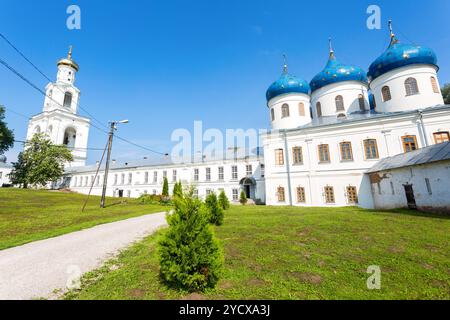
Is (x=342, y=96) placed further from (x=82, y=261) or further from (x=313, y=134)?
(x=82, y=261)

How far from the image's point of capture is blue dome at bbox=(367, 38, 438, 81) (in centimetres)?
2089

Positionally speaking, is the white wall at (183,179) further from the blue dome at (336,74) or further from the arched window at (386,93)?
the arched window at (386,93)

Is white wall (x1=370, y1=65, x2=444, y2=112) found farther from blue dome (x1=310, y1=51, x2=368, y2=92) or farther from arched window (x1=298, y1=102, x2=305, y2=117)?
arched window (x1=298, y1=102, x2=305, y2=117)

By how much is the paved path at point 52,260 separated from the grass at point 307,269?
538mm

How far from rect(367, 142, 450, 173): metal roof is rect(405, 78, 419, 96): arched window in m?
8.32

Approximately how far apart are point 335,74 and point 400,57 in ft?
19.4

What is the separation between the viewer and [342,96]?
2488 cm

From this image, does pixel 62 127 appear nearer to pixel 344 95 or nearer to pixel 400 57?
pixel 344 95

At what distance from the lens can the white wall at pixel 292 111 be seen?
2612 centimetres

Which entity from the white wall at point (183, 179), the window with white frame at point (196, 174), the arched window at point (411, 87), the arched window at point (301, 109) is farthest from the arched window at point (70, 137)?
the arched window at point (411, 87)

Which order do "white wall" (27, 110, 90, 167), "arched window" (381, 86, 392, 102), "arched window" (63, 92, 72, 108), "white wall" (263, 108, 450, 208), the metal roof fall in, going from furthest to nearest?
"arched window" (63, 92, 72, 108)
"white wall" (27, 110, 90, 167)
"arched window" (381, 86, 392, 102)
"white wall" (263, 108, 450, 208)
the metal roof

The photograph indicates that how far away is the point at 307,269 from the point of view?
16.0ft

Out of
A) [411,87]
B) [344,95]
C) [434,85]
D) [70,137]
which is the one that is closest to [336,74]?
[344,95]

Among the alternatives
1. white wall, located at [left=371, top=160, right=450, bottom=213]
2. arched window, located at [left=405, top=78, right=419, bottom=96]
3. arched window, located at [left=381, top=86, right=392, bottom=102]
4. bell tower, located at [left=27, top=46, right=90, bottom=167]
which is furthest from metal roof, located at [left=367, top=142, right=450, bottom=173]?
bell tower, located at [left=27, top=46, right=90, bottom=167]
